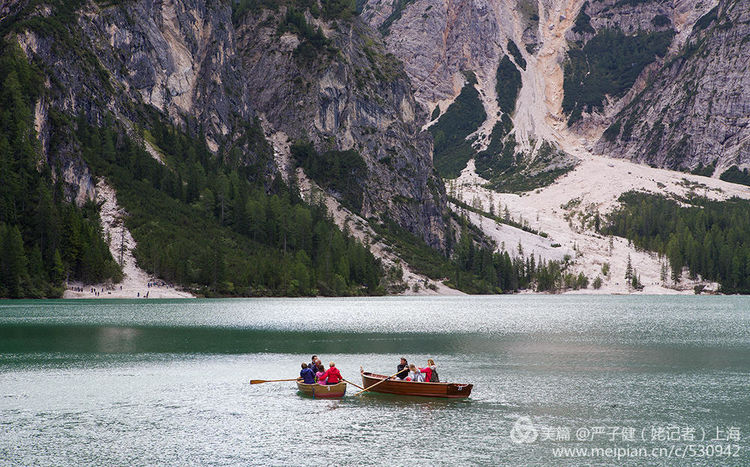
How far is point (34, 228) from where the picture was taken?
175 metres

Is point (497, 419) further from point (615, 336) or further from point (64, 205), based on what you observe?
point (64, 205)

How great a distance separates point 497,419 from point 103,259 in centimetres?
15372

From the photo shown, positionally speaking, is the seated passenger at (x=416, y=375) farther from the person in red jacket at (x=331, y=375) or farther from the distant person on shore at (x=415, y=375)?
the person in red jacket at (x=331, y=375)

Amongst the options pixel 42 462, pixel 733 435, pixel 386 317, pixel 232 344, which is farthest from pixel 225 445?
pixel 386 317

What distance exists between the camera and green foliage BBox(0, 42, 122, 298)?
160 meters

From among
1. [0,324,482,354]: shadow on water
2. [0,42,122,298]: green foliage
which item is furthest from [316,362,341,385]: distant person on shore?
[0,42,122,298]: green foliage

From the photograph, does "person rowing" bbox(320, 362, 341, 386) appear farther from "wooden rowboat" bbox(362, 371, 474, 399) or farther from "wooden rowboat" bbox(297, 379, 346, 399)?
"wooden rowboat" bbox(362, 371, 474, 399)

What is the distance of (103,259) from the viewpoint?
177 m

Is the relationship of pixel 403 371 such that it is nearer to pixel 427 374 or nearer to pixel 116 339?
pixel 427 374

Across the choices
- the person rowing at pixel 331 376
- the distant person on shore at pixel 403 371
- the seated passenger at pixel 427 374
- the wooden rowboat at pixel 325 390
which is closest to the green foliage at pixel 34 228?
the wooden rowboat at pixel 325 390

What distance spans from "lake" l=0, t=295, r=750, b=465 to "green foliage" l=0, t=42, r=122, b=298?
219 feet

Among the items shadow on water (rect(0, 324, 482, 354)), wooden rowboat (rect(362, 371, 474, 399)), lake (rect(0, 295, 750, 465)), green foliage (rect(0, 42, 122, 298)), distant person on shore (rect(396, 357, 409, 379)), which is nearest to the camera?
lake (rect(0, 295, 750, 465))

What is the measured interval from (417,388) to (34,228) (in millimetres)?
152333

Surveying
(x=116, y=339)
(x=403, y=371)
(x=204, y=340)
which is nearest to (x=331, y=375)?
(x=403, y=371)
